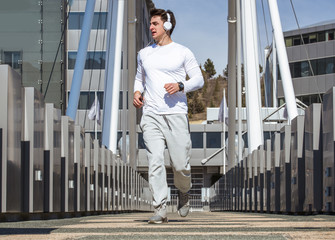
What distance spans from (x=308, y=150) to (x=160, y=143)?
260cm

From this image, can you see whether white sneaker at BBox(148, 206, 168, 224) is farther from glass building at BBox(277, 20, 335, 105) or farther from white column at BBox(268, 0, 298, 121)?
glass building at BBox(277, 20, 335, 105)

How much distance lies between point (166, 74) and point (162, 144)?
2.15 feet

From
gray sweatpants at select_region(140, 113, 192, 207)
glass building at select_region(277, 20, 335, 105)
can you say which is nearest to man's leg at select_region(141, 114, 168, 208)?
gray sweatpants at select_region(140, 113, 192, 207)

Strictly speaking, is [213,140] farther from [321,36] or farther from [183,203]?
[183,203]

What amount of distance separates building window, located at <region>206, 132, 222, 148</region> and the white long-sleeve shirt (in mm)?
55745

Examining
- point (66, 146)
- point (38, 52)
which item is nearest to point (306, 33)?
point (38, 52)

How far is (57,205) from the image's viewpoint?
9.05 metres

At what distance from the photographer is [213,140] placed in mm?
63375

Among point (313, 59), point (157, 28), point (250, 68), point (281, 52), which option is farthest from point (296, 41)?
point (157, 28)

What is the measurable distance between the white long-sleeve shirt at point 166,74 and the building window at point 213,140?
2195 inches

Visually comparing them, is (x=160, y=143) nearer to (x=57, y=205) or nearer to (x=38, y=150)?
(x=38, y=150)

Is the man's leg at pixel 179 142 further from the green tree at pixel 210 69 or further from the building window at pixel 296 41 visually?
the green tree at pixel 210 69

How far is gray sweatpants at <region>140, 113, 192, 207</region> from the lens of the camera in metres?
7.03

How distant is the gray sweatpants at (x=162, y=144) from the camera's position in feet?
23.1
